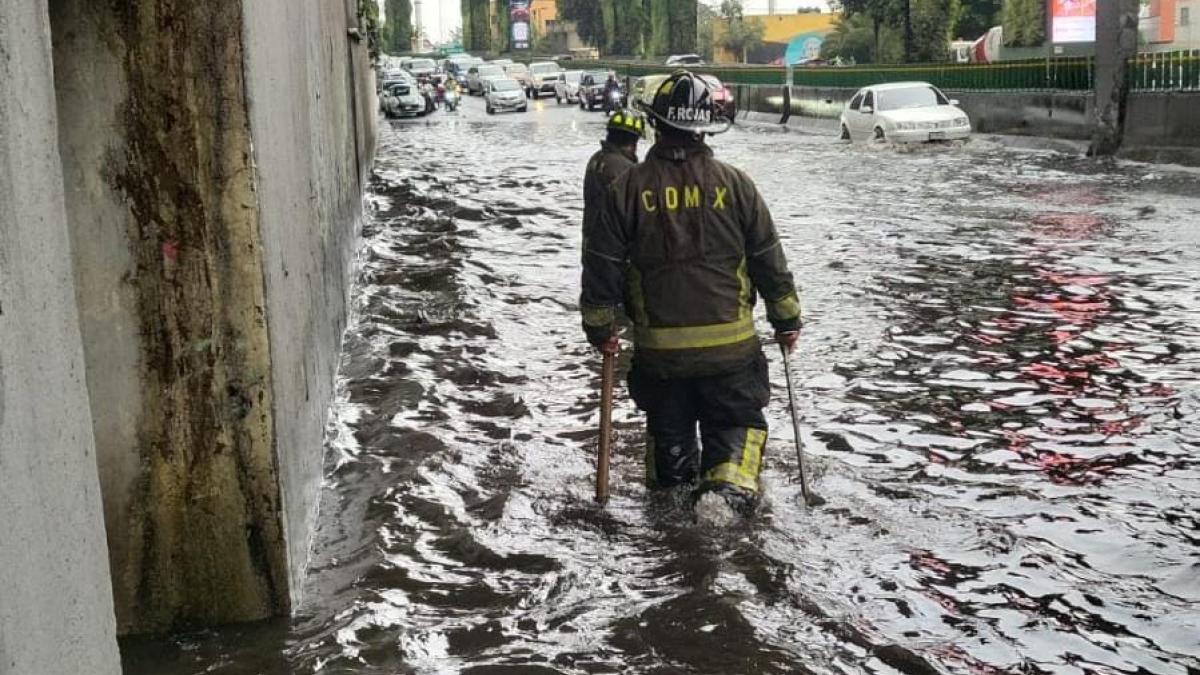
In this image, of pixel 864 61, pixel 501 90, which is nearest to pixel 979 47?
pixel 864 61

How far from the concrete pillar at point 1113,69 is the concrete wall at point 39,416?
22.7 meters

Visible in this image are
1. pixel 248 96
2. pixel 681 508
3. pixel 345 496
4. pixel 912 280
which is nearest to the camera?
pixel 248 96

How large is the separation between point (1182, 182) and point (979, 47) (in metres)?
34.8

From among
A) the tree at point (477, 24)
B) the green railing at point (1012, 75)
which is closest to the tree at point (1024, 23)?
the green railing at point (1012, 75)

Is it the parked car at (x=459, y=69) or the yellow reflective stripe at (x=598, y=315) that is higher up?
the parked car at (x=459, y=69)

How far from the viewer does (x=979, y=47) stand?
169ft

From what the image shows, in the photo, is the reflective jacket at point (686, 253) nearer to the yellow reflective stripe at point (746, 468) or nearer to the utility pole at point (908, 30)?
the yellow reflective stripe at point (746, 468)

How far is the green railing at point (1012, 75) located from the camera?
2209cm

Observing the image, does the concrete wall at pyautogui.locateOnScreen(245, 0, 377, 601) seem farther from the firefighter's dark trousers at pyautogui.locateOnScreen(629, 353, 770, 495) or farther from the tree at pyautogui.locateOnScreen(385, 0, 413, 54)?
the tree at pyautogui.locateOnScreen(385, 0, 413, 54)

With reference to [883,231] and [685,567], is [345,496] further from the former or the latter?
[883,231]

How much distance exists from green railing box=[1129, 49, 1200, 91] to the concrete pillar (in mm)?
193

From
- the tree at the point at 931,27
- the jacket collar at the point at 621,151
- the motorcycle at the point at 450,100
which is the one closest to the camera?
the jacket collar at the point at 621,151

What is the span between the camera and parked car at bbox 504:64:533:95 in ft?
230

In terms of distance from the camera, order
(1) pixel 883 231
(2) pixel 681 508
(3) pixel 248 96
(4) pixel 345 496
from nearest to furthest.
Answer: (3) pixel 248 96, (2) pixel 681 508, (4) pixel 345 496, (1) pixel 883 231
